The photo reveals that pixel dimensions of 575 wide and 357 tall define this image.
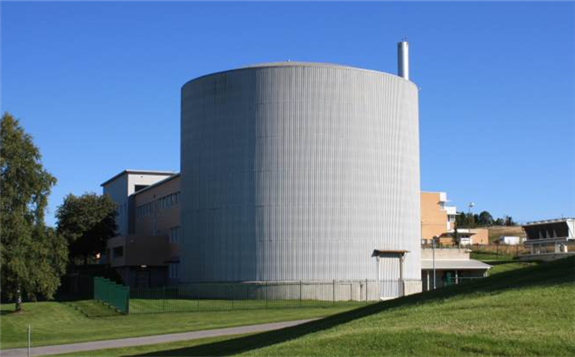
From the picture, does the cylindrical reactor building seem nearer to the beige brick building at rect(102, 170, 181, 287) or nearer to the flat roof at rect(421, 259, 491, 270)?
the beige brick building at rect(102, 170, 181, 287)

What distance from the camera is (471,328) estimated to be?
16.9 metres

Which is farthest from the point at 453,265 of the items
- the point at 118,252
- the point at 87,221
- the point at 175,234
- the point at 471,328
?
the point at 471,328

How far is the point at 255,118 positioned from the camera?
60.7 meters

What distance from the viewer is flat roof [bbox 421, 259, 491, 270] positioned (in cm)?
7962

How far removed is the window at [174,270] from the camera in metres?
76.6

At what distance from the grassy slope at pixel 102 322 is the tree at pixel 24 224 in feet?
6.78

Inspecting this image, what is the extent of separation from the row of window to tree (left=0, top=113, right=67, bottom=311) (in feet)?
87.6

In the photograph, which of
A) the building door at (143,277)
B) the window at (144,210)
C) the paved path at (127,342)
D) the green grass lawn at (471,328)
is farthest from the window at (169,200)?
the green grass lawn at (471,328)

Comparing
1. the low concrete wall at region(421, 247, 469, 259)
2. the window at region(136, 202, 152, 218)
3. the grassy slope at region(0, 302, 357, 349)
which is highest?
the window at region(136, 202, 152, 218)

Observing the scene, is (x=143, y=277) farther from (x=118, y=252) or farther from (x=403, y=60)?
(x=403, y=60)

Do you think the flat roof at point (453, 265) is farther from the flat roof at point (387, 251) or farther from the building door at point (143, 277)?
the building door at point (143, 277)

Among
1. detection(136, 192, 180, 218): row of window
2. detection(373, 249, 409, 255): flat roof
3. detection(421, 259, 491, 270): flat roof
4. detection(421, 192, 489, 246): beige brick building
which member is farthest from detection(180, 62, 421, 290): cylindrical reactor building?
detection(421, 192, 489, 246): beige brick building

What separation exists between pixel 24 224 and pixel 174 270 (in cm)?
2659

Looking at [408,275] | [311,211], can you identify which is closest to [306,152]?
[311,211]
